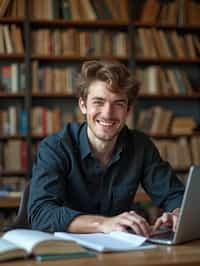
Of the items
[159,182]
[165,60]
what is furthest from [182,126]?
[159,182]

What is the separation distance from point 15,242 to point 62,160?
69cm

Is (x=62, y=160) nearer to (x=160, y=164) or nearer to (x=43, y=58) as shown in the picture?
(x=160, y=164)

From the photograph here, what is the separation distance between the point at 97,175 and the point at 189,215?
649mm

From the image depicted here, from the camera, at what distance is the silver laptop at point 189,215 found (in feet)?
4.39

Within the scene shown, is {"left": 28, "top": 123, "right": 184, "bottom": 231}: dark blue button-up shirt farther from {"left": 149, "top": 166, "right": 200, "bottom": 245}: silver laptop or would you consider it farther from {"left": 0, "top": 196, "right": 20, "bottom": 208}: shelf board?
{"left": 0, "top": 196, "right": 20, "bottom": 208}: shelf board

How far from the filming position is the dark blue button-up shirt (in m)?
1.86

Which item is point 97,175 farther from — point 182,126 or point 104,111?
point 182,126

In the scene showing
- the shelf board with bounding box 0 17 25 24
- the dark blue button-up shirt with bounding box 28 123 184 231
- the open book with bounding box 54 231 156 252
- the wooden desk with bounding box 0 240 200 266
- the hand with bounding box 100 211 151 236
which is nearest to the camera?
the wooden desk with bounding box 0 240 200 266

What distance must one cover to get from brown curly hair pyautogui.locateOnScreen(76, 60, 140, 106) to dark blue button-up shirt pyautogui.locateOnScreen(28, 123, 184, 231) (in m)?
0.18

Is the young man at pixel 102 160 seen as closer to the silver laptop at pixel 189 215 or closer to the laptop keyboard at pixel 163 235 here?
the laptop keyboard at pixel 163 235

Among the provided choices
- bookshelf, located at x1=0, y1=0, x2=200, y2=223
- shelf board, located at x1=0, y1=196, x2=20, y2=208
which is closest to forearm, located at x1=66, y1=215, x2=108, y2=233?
shelf board, located at x1=0, y1=196, x2=20, y2=208

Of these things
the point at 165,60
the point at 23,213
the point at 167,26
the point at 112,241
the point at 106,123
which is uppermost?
→ the point at 167,26

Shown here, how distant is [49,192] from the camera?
5.72 feet

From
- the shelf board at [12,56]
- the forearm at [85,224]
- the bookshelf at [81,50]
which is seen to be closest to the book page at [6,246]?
the forearm at [85,224]
